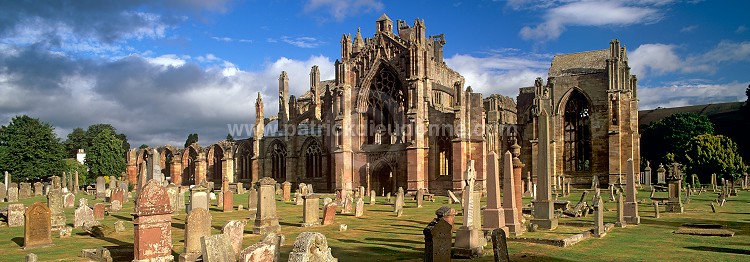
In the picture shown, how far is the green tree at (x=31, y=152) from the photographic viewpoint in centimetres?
5344

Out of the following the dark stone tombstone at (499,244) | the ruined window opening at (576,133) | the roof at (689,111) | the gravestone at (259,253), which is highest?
the roof at (689,111)

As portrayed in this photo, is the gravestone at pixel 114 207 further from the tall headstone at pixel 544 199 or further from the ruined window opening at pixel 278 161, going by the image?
the ruined window opening at pixel 278 161

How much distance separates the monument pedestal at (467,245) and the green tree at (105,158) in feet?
218

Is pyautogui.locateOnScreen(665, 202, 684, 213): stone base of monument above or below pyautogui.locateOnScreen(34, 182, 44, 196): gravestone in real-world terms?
above

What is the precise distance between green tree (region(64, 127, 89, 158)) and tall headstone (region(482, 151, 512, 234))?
4546 inches

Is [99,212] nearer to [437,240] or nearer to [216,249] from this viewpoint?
[216,249]

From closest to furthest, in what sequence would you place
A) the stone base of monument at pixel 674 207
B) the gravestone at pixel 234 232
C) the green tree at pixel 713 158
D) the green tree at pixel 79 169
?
the gravestone at pixel 234 232 → the stone base of monument at pixel 674 207 → the green tree at pixel 713 158 → the green tree at pixel 79 169

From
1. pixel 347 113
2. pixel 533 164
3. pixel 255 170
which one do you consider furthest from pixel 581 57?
pixel 255 170

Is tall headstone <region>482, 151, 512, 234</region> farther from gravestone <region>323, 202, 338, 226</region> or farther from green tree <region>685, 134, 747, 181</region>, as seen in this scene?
green tree <region>685, 134, 747, 181</region>

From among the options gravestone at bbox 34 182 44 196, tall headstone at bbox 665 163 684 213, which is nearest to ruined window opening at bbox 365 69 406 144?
tall headstone at bbox 665 163 684 213

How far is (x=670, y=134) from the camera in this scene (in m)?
63.7

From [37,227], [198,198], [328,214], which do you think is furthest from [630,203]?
[37,227]

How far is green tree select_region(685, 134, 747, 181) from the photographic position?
160ft

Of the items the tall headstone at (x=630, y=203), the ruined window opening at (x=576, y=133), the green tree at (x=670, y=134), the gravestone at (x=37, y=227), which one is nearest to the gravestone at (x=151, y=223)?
the gravestone at (x=37, y=227)
